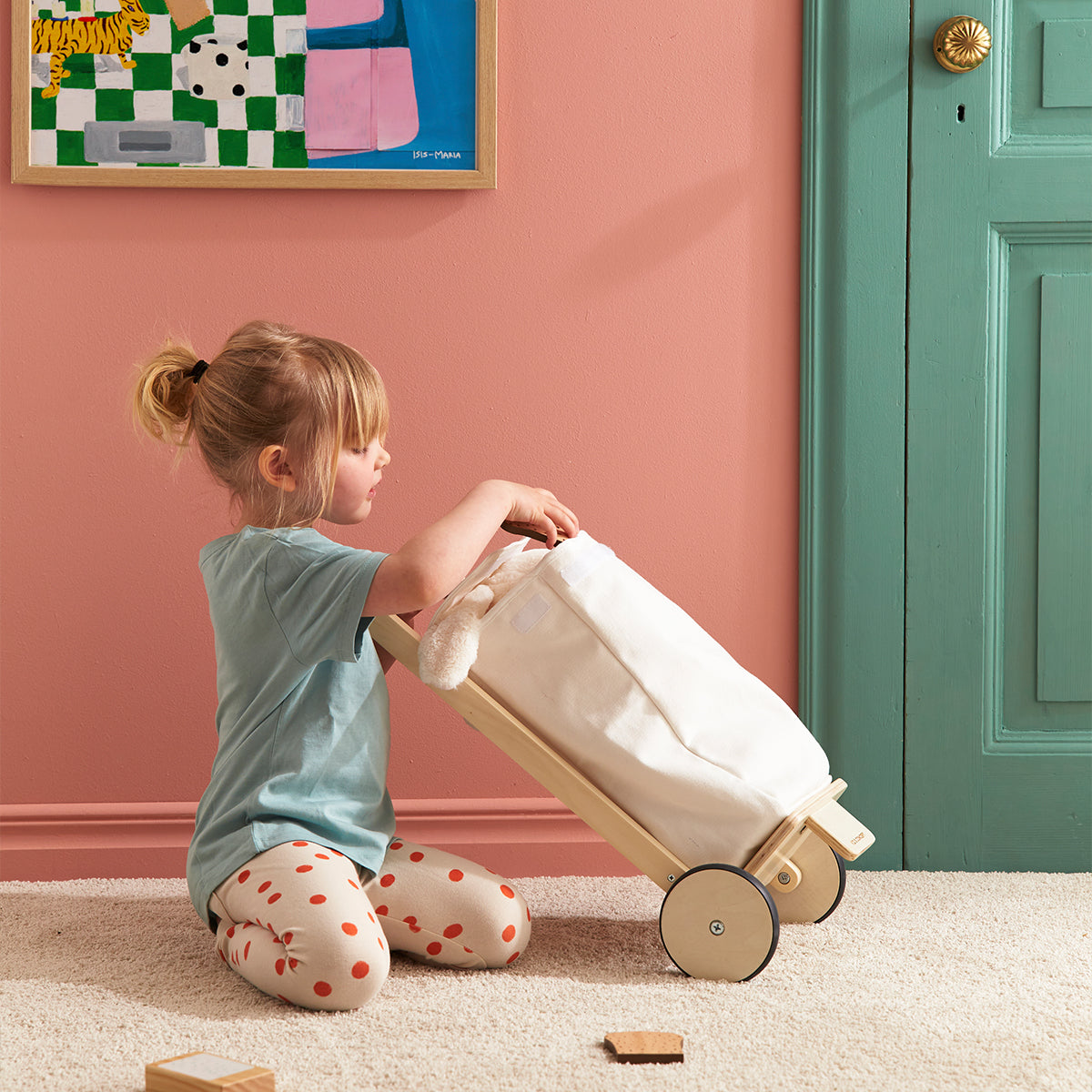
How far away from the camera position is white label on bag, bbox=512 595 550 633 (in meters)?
1.02

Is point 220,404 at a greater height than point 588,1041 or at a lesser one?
greater

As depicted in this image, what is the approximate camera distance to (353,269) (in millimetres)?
1390

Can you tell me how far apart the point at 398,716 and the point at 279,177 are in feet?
2.49

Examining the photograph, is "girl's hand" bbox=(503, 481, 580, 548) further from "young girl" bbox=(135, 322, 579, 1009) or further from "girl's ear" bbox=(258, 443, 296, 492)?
"girl's ear" bbox=(258, 443, 296, 492)

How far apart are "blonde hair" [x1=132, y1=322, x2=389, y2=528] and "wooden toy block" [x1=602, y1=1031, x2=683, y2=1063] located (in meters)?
0.60

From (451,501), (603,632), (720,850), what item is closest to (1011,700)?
(720,850)

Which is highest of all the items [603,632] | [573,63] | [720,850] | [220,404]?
[573,63]

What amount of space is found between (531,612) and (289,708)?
283 millimetres

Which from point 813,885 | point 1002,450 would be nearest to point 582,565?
point 813,885

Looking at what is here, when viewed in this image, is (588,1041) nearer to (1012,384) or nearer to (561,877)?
(561,877)

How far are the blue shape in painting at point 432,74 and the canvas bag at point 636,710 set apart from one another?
652mm

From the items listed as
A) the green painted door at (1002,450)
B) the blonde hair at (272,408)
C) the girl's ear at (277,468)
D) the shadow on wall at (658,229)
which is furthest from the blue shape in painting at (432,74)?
the green painted door at (1002,450)

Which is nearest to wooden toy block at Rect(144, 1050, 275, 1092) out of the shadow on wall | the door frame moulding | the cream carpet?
the cream carpet

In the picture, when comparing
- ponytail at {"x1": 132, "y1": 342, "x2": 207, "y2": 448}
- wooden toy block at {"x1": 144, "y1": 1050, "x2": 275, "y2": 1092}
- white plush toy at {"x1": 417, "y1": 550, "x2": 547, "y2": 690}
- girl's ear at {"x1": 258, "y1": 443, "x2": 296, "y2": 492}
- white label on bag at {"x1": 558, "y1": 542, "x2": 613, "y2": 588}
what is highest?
ponytail at {"x1": 132, "y1": 342, "x2": 207, "y2": 448}
